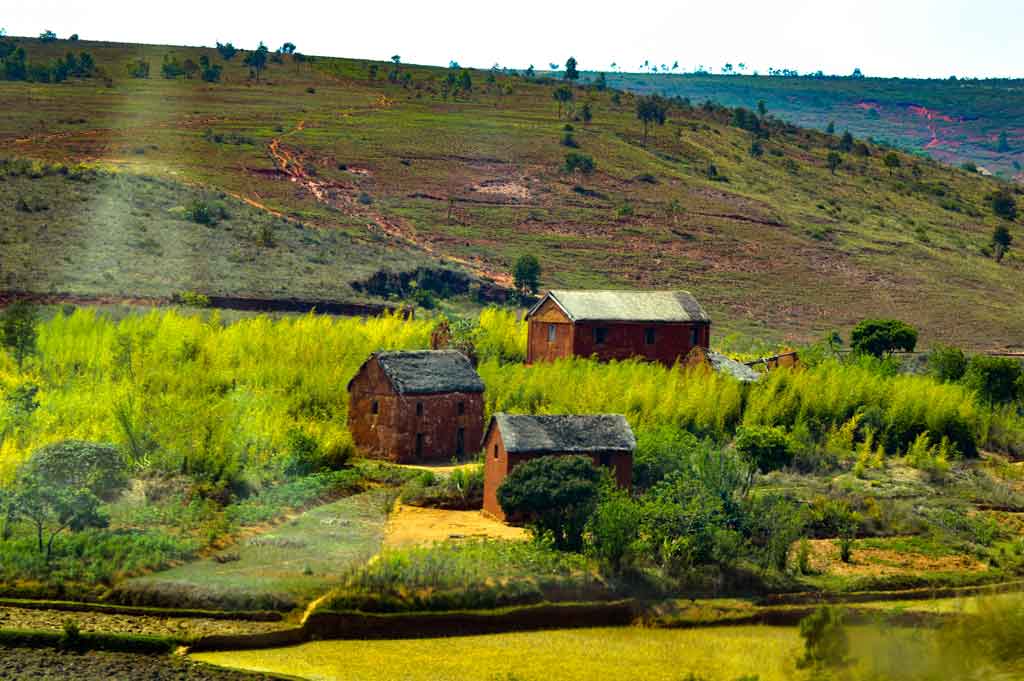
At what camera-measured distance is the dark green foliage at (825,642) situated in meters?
16.3

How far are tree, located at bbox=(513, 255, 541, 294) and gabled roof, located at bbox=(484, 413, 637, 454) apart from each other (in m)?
45.8

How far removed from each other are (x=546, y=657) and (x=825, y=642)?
28.5 ft

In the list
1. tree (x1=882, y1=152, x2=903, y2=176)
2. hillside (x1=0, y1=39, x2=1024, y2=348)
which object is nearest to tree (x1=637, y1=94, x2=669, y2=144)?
hillside (x1=0, y1=39, x2=1024, y2=348)

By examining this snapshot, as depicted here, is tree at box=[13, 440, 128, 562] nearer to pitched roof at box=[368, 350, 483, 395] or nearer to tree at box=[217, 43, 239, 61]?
pitched roof at box=[368, 350, 483, 395]

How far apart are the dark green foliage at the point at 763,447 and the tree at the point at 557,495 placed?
8019mm

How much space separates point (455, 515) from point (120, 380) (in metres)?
14.2

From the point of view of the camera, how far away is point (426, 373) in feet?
144

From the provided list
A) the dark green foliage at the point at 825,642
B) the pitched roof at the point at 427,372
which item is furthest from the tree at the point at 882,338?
the dark green foliage at the point at 825,642

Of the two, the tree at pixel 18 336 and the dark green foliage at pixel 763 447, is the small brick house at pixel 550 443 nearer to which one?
the dark green foliage at pixel 763 447

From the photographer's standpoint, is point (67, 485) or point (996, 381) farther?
point (996, 381)

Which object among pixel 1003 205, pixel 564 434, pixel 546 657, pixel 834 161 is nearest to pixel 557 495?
pixel 564 434

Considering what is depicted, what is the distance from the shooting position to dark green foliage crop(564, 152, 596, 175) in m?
113

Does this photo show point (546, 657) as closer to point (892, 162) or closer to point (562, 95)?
point (562, 95)

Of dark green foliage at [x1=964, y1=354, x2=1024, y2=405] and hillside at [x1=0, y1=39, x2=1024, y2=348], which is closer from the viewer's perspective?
dark green foliage at [x1=964, y1=354, x2=1024, y2=405]
